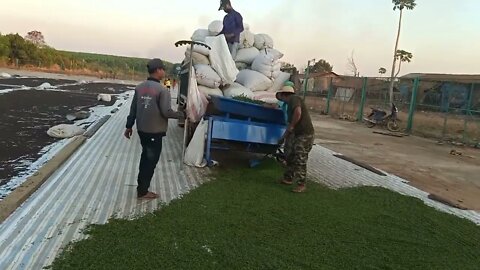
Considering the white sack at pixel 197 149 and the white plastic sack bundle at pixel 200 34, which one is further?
the white plastic sack bundle at pixel 200 34

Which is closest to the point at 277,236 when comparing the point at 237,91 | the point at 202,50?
the point at 237,91

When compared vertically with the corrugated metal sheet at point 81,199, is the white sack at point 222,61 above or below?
above

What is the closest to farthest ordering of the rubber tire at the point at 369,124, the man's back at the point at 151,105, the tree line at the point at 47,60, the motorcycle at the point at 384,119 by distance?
1. the man's back at the point at 151,105
2. the motorcycle at the point at 384,119
3. the rubber tire at the point at 369,124
4. the tree line at the point at 47,60

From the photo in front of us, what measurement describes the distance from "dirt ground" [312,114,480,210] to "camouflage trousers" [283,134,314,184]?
221 centimetres

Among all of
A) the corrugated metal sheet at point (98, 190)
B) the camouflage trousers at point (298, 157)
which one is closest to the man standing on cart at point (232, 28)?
the corrugated metal sheet at point (98, 190)

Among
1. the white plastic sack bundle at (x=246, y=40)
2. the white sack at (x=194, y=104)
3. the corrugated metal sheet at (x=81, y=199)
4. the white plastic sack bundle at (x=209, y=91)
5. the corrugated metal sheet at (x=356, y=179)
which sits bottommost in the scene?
the corrugated metal sheet at (x=81, y=199)

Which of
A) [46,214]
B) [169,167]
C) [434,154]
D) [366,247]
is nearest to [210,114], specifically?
[169,167]

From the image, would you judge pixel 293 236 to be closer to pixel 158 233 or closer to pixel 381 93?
pixel 158 233

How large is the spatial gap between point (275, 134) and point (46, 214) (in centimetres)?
361

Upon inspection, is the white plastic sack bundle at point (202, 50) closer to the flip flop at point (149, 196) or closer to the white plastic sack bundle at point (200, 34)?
the white plastic sack bundle at point (200, 34)

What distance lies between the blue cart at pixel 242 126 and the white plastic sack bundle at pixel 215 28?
2.72m

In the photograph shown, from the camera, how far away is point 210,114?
674 cm

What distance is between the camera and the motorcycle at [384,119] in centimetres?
1667

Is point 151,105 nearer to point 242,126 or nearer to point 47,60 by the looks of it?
point 242,126
